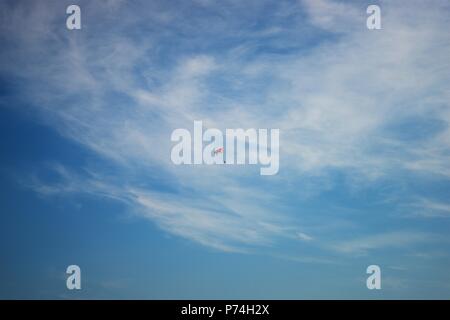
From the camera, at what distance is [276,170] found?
36.2 ft

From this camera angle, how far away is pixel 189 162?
11.1 meters
